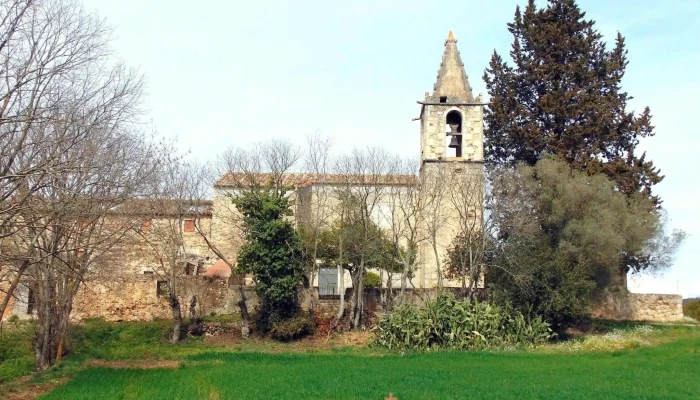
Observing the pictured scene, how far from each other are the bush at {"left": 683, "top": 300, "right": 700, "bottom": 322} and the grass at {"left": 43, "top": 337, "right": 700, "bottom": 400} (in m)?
16.0

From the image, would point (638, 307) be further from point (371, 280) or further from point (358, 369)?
point (358, 369)

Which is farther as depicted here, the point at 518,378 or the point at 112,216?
the point at 112,216

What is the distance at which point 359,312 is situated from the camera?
3422 cm

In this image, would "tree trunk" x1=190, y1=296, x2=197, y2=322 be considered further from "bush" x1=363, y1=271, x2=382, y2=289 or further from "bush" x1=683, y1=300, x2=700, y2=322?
"bush" x1=683, y1=300, x2=700, y2=322

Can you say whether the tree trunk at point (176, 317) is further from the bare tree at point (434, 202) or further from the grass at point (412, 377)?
the bare tree at point (434, 202)

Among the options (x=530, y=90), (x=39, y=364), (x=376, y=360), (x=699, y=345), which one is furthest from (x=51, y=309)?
(x=530, y=90)

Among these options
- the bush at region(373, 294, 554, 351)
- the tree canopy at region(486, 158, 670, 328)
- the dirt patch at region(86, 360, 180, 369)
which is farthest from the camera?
the tree canopy at region(486, 158, 670, 328)

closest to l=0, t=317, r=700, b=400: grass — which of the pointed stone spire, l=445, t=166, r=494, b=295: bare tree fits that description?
l=445, t=166, r=494, b=295: bare tree

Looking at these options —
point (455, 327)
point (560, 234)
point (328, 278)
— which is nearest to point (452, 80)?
point (560, 234)

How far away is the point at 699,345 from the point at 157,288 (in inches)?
975

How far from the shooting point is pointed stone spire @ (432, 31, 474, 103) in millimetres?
40875

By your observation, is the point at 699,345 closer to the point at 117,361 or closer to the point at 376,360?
the point at 376,360

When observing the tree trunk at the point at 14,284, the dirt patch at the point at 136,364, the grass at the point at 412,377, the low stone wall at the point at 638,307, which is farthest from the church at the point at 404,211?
the tree trunk at the point at 14,284

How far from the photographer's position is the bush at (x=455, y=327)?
30.5 metres
